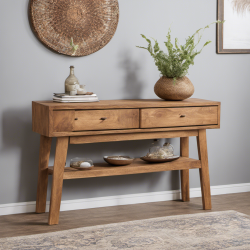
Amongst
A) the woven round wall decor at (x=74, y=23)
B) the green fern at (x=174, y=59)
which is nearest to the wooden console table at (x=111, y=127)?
the green fern at (x=174, y=59)

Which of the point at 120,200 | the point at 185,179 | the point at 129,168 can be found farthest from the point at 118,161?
the point at 185,179

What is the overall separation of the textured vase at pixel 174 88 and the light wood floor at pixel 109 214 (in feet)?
2.84

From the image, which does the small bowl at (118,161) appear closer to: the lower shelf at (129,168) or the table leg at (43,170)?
the lower shelf at (129,168)

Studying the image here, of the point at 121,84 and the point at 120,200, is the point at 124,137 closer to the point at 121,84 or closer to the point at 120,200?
the point at 121,84

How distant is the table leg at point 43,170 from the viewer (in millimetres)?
2982

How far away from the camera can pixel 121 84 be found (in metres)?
3.30

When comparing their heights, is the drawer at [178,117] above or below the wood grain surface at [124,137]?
above

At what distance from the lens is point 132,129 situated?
2.88 meters

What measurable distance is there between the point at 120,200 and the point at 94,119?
2.90 ft

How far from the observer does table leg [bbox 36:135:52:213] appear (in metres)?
2.98

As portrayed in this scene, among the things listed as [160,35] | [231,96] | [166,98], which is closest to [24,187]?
[166,98]

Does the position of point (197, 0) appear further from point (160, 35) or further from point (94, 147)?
point (94, 147)

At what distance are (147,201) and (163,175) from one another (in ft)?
0.86

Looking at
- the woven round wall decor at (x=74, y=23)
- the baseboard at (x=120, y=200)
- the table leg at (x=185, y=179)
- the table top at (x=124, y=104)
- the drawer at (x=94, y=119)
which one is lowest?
the baseboard at (x=120, y=200)
